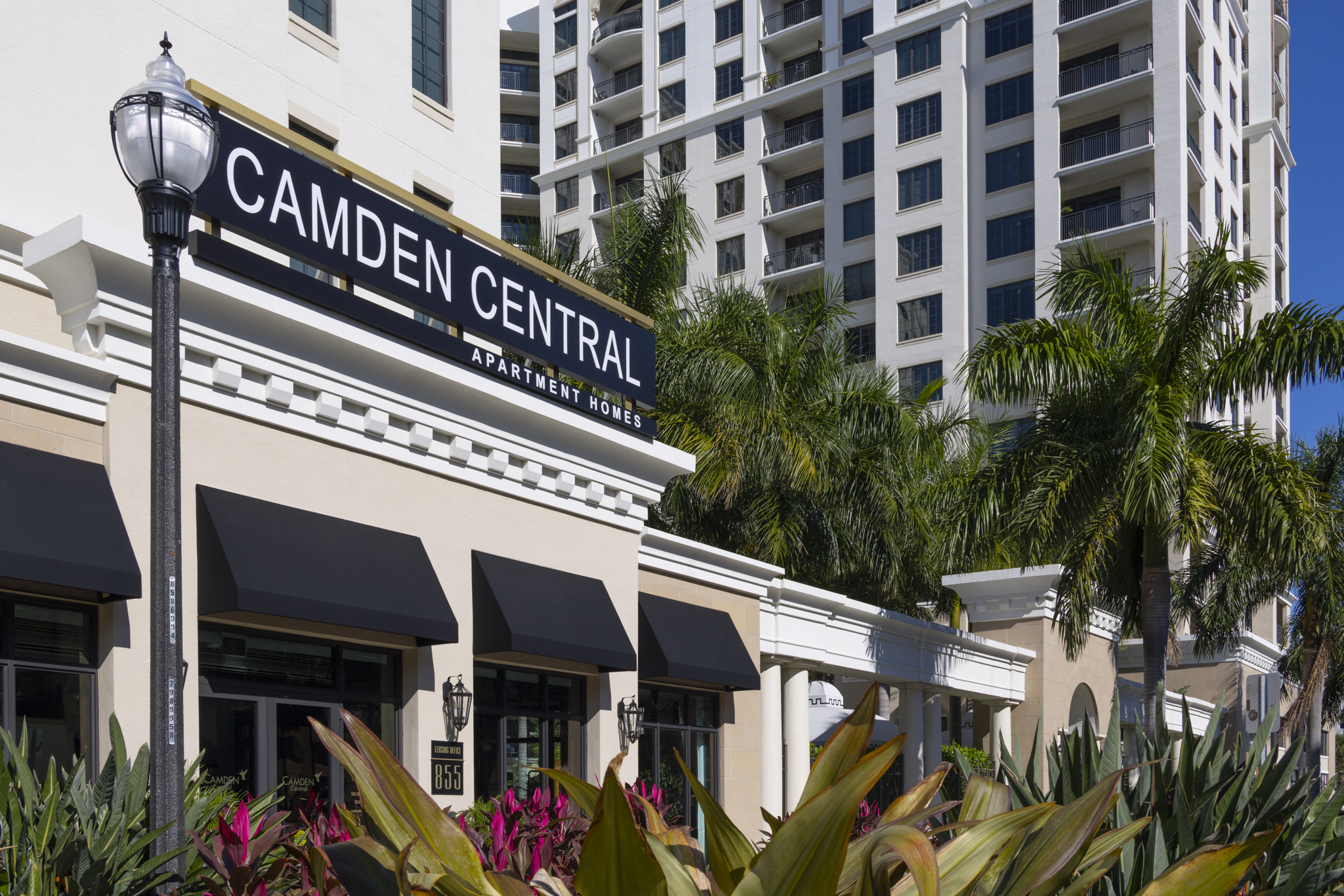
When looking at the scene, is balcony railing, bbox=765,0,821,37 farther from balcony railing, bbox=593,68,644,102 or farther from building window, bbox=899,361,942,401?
building window, bbox=899,361,942,401

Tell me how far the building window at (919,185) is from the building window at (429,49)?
39.7m

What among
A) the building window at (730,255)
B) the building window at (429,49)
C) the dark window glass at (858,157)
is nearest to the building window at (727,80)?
the building window at (730,255)

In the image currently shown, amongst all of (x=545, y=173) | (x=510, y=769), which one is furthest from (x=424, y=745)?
(x=545, y=173)

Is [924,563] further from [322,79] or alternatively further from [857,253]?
[857,253]

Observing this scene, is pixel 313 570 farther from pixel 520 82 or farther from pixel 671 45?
pixel 520 82

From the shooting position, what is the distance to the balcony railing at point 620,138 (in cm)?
6781

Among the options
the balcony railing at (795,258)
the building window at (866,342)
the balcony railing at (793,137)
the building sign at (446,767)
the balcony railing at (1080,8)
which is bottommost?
the building sign at (446,767)

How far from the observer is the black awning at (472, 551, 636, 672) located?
13.1 m

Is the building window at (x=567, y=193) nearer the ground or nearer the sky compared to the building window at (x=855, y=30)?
nearer the ground

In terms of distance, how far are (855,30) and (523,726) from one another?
51000 mm

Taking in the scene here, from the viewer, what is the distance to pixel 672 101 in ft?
215

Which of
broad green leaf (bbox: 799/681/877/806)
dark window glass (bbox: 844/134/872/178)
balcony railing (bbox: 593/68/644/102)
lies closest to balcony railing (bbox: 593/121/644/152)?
balcony railing (bbox: 593/68/644/102)

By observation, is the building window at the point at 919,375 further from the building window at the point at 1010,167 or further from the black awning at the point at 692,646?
the black awning at the point at 692,646

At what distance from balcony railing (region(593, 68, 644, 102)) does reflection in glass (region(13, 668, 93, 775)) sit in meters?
61.0
